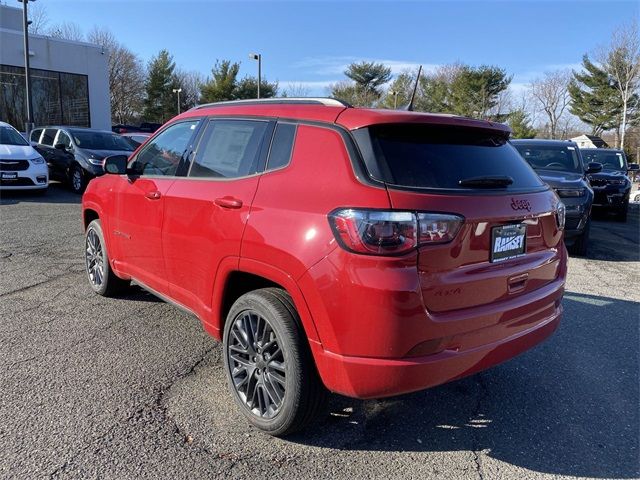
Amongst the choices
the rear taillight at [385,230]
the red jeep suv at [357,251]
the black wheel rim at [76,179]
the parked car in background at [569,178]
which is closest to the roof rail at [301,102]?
the red jeep suv at [357,251]

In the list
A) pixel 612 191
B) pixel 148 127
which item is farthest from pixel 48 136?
pixel 148 127

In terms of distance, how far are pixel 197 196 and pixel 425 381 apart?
1.85 meters

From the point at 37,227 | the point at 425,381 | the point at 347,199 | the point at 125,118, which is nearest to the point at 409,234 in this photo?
the point at 347,199

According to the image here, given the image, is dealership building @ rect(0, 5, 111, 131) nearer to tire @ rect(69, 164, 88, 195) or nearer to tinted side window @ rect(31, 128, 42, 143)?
tinted side window @ rect(31, 128, 42, 143)

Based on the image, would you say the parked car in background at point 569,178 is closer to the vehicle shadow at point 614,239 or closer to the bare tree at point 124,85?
the vehicle shadow at point 614,239

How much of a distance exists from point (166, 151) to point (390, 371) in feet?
8.61

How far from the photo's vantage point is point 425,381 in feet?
7.87

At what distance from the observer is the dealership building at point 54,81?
74.5 ft

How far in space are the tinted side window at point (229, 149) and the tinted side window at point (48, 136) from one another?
40.8 feet

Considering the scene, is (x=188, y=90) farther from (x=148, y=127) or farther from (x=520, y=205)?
(x=520, y=205)

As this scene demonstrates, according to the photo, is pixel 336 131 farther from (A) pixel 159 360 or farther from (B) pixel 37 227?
(B) pixel 37 227

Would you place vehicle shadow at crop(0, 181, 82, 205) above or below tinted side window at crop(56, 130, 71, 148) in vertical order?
below

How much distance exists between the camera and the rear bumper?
92.4 inches

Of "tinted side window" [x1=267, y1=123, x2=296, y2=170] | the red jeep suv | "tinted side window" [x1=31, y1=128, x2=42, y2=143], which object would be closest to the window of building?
"tinted side window" [x1=31, y1=128, x2=42, y2=143]
